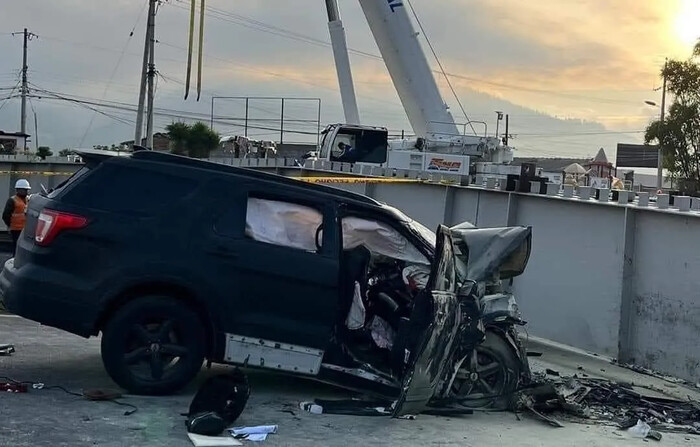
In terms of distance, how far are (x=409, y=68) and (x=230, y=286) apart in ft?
65.3

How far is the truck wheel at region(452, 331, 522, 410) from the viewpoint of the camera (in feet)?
23.1

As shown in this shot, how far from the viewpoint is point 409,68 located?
2564 centimetres

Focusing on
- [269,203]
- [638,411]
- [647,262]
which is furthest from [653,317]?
[269,203]

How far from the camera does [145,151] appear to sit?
7.05 m

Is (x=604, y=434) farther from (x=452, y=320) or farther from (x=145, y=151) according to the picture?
(x=145, y=151)

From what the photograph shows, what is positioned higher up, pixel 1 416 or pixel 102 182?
→ pixel 102 182

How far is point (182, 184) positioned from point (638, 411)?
180 inches

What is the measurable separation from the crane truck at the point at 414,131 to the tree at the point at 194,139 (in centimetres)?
3083

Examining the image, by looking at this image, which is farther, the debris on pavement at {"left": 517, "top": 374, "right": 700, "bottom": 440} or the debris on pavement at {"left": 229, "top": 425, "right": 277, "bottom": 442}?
the debris on pavement at {"left": 517, "top": 374, "right": 700, "bottom": 440}

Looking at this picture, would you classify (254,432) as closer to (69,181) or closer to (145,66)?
(69,181)

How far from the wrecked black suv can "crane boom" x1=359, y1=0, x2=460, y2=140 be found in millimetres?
19162

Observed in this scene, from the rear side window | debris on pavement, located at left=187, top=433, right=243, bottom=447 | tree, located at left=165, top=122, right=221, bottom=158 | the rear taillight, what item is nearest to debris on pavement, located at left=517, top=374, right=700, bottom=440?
debris on pavement, located at left=187, top=433, right=243, bottom=447

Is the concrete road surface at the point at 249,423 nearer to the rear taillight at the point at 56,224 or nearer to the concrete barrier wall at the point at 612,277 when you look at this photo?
the rear taillight at the point at 56,224

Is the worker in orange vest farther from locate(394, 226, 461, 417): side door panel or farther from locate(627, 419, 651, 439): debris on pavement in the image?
locate(627, 419, 651, 439): debris on pavement
